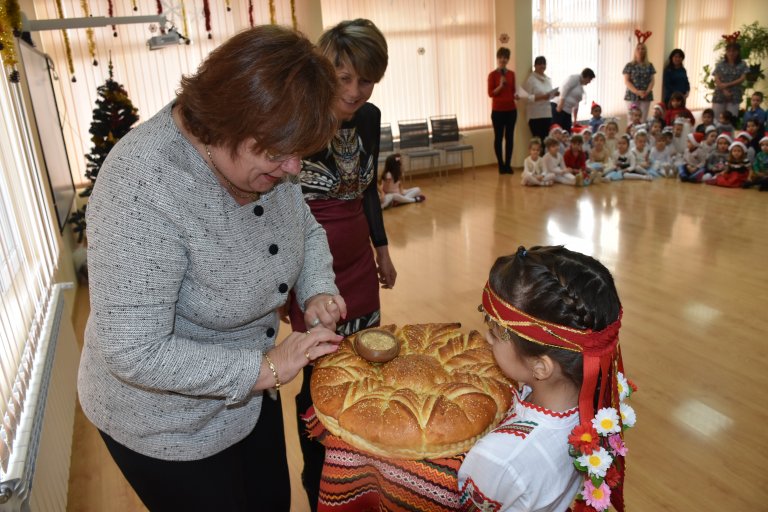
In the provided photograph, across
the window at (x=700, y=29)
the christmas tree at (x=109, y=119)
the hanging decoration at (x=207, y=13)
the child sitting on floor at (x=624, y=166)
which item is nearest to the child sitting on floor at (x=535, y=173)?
the child sitting on floor at (x=624, y=166)

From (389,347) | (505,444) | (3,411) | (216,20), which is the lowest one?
(3,411)

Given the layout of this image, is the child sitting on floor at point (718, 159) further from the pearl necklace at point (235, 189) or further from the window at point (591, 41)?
the pearl necklace at point (235, 189)

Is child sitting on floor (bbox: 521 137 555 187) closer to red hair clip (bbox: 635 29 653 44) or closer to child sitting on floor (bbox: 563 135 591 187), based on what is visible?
child sitting on floor (bbox: 563 135 591 187)

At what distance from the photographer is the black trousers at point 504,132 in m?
9.54

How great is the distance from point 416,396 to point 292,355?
0.91ft

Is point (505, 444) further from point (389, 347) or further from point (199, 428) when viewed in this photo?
point (199, 428)

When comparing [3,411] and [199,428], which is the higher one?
[199,428]

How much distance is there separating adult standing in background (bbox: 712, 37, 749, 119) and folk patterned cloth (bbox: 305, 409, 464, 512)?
35.1ft

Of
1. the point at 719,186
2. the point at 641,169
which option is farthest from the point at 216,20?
the point at 719,186

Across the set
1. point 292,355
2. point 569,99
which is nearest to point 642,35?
point 569,99

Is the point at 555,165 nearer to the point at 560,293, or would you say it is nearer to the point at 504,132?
the point at 504,132

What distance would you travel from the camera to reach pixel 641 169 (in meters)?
8.70

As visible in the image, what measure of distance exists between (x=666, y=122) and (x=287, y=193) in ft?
34.1

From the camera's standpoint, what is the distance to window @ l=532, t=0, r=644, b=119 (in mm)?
10438
